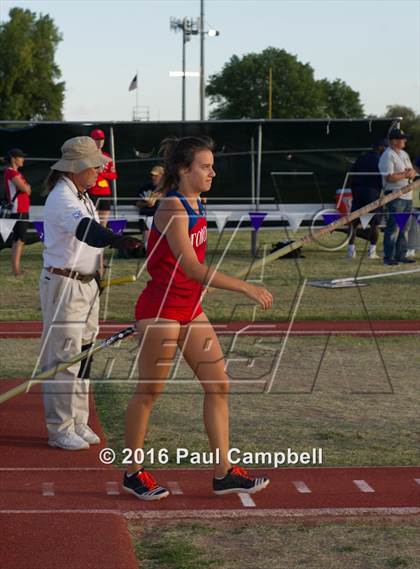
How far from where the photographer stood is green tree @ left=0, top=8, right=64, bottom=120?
105875mm

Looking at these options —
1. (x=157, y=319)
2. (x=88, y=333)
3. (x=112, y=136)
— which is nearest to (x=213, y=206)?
(x=112, y=136)

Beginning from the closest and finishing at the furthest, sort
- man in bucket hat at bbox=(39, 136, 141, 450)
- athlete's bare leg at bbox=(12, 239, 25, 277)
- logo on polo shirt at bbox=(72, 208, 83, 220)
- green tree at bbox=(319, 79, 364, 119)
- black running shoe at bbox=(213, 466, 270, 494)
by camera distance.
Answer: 1. black running shoe at bbox=(213, 466, 270, 494)
2. logo on polo shirt at bbox=(72, 208, 83, 220)
3. man in bucket hat at bbox=(39, 136, 141, 450)
4. athlete's bare leg at bbox=(12, 239, 25, 277)
5. green tree at bbox=(319, 79, 364, 119)

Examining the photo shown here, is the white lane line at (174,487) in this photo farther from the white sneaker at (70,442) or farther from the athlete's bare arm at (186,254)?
the athlete's bare arm at (186,254)

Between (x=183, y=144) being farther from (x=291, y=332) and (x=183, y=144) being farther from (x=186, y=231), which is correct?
(x=291, y=332)

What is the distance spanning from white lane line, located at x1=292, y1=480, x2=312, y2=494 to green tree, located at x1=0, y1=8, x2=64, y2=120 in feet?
327

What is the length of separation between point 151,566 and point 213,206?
59.4 feet

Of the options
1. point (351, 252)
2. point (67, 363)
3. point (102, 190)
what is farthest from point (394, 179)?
point (67, 363)

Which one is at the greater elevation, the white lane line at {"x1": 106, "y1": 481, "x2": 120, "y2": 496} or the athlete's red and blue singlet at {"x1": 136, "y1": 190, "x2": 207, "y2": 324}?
the athlete's red and blue singlet at {"x1": 136, "y1": 190, "x2": 207, "y2": 324}

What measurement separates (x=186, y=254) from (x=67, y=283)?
62.9 inches

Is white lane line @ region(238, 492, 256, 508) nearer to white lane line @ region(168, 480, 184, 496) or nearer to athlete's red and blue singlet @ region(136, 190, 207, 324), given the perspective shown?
white lane line @ region(168, 480, 184, 496)

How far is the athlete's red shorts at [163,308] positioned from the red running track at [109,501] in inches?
39.5

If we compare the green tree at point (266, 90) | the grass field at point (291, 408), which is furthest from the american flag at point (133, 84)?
the green tree at point (266, 90)

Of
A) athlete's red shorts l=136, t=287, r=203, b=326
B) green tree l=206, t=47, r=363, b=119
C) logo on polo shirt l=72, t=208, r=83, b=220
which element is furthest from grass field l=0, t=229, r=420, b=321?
green tree l=206, t=47, r=363, b=119

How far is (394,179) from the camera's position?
1808 cm
